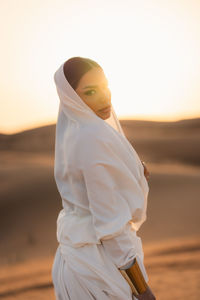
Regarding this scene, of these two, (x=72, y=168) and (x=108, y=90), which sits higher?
(x=108, y=90)

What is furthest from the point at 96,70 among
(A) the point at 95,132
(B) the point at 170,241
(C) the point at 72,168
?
(B) the point at 170,241

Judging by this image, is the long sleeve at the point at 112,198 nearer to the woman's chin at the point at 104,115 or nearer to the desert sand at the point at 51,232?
the woman's chin at the point at 104,115

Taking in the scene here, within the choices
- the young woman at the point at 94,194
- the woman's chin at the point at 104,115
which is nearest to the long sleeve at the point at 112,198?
the young woman at the point at 94,194

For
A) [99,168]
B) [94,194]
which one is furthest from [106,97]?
[94,194]

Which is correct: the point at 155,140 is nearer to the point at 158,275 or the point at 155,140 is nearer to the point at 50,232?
the point at 50,232

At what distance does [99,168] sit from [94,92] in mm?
418

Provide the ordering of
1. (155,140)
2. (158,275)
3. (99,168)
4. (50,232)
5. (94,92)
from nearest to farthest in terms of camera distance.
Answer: (99,168) → (94,92) → (158,275) → (50,232) → (155,140)

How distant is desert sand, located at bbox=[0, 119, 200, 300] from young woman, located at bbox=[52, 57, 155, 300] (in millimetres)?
4931

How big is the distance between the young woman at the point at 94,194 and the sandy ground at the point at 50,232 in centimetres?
494

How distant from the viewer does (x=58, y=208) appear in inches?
566

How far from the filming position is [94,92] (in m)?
2.23

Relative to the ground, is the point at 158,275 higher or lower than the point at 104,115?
lower

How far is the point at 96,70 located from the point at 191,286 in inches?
228

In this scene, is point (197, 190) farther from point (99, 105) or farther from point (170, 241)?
point (99, 105)
